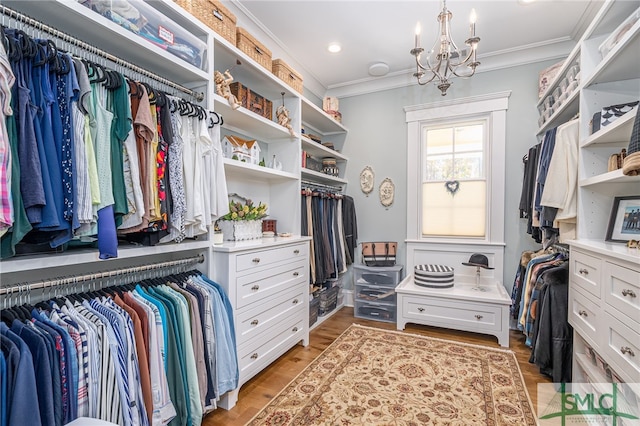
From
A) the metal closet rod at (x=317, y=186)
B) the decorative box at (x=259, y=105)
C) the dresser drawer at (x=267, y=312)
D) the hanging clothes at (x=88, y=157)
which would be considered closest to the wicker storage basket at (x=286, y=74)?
the decorative box at (x=259, y=105)

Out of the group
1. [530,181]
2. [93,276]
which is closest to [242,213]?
[93,276]

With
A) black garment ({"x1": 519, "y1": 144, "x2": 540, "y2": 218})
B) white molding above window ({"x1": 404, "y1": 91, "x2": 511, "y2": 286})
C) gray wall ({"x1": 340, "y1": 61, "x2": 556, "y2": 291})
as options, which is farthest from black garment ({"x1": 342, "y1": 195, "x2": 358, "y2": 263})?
black garment ({"x1": 519, "y1": 144, "x2": 540, "y2": 218})

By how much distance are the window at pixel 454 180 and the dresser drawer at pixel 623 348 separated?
1.95m

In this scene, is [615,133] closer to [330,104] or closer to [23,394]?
[330,104]

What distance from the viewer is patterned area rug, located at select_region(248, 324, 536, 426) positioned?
5.79ft

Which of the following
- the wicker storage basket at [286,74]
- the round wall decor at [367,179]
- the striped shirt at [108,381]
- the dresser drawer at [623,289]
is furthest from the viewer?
the round wall decor at [367,179]

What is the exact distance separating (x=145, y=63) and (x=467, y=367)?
2.93m

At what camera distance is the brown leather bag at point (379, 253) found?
3.54m

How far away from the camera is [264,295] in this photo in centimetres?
216

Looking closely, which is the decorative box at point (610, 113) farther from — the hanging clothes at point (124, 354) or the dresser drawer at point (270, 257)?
the hanging clothes at point (124, 354)

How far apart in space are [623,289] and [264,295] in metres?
1.92

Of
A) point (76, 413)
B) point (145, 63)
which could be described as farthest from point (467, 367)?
point (145, 63)

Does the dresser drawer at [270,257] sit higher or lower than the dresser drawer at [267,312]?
higher

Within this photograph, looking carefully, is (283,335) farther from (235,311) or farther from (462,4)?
(462,4)
